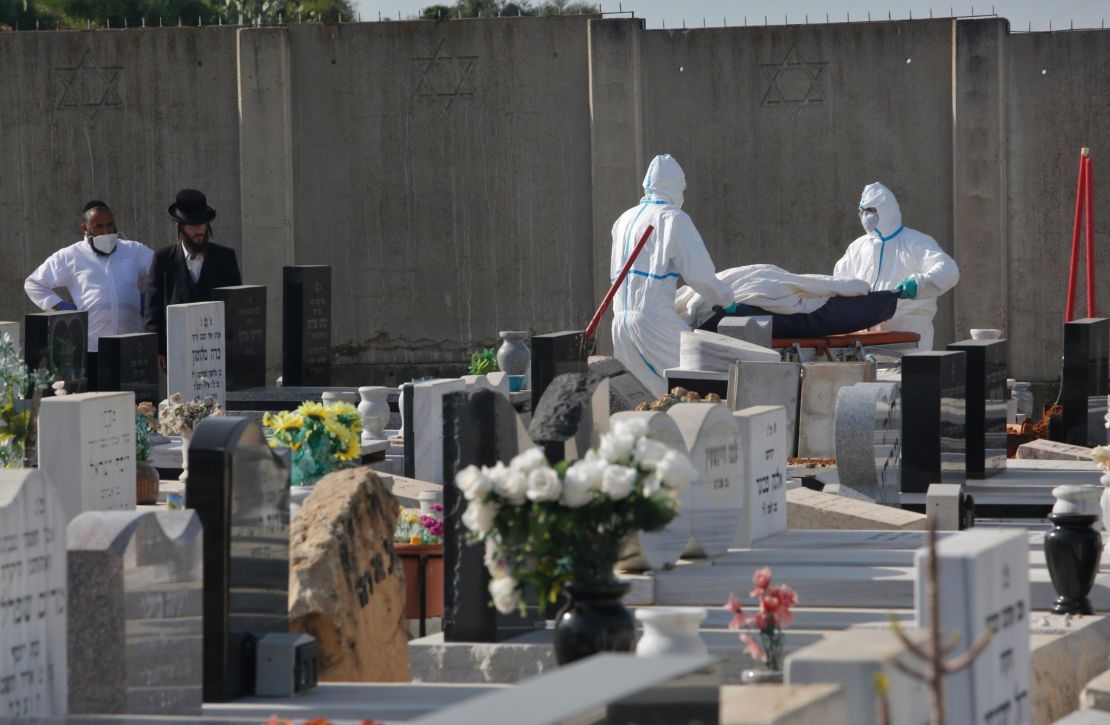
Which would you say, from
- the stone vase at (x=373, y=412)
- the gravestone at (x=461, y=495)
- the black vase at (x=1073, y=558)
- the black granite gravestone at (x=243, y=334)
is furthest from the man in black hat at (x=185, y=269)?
the black vase at (x=1073, y=558)

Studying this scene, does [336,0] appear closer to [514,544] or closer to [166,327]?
[166,327]

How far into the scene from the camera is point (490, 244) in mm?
18891

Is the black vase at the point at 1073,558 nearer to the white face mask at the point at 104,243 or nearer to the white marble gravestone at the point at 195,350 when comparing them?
the white marble gravestone at the point at 195,350

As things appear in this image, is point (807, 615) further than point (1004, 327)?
No

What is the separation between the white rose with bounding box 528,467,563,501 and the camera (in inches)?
215

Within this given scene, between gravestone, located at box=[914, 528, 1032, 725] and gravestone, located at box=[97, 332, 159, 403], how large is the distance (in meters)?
8.03

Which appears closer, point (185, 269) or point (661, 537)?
point (661, 537)

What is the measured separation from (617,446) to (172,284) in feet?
26.9

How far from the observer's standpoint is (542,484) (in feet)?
17.9

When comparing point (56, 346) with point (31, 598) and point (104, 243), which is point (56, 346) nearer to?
point (104, 243)

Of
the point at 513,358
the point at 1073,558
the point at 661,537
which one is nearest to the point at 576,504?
the point at 661,537

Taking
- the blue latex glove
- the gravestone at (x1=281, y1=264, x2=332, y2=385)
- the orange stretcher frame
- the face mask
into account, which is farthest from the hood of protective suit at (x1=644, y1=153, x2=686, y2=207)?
the gravestone at (x1=281, y1=264, x2=332, y2=385)

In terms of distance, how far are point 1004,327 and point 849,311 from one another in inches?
158

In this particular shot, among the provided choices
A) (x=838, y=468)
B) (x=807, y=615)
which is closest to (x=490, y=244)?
(x=838, y=468)
